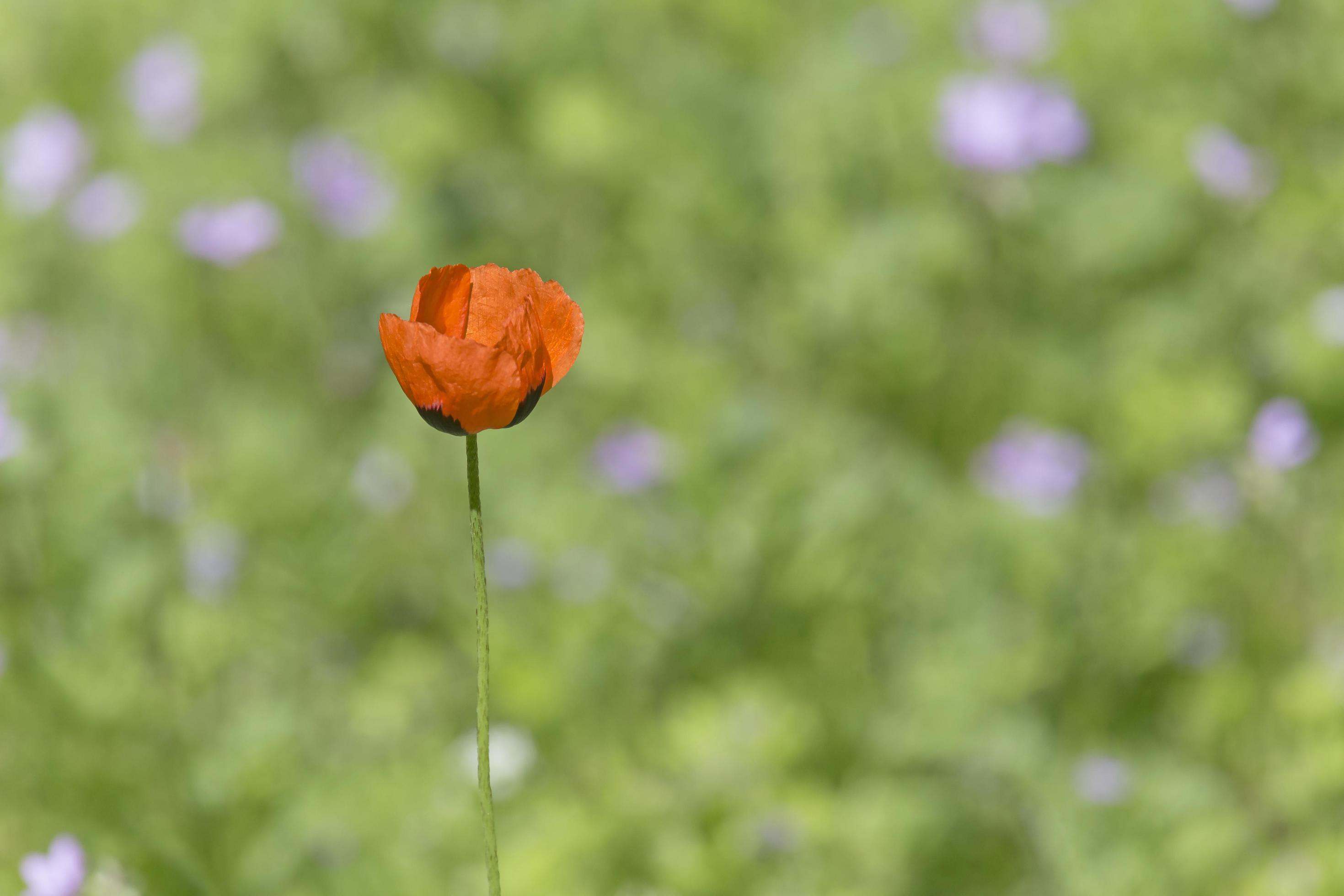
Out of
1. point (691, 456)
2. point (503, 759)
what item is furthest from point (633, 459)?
point (503, 759)

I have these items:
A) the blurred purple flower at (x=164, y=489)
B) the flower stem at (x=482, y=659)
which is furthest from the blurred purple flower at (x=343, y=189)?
the flower stem at (x=482, y=659)

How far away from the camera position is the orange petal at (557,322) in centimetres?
89

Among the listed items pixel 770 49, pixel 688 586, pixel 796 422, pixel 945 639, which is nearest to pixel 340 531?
pixel 688 586

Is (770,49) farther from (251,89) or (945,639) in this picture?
(945,639)

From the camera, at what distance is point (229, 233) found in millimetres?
2316

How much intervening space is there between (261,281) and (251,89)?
1.90 ft

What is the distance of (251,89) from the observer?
2992 mm

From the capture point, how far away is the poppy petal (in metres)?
0.86

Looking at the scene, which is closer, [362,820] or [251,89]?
[362,820]

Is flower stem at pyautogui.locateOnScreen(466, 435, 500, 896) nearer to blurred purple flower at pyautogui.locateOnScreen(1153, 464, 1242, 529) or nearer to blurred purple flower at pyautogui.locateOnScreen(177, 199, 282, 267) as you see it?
blurred purple flower at pyautogui.locateOnScreen(1153, 464, 1242, 529)

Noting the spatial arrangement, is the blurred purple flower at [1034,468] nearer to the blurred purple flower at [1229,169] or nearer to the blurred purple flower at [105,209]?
the blurred purple flower at [1229,169]

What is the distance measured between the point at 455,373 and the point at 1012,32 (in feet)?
7.90

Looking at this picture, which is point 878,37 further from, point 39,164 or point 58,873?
point 58,873

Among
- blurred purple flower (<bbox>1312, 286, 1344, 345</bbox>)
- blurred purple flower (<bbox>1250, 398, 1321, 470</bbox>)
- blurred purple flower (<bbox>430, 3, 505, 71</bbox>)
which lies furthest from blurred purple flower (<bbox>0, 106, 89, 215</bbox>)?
blurred purple flower (<bbox>1312, 286, 1344, 345</bbox>)
